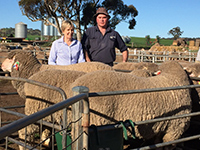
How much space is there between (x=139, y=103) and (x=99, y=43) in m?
1.93

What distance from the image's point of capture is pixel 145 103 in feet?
9.39

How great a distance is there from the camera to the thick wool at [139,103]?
2717 millimetres

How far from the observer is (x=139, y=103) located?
2.84 metres

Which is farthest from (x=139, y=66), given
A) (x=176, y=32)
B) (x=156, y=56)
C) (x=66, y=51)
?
(x=176, y=32)

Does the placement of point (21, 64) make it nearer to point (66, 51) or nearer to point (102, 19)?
point (66, 51)

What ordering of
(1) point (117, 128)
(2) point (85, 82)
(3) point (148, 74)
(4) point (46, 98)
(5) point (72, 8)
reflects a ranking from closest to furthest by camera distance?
(1) point (117, 128), (2) point (85, 82), (4) point (46, 98), (3) point (148, 74), (5) point (72, 8)

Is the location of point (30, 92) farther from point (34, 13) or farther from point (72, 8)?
point (34, 13)

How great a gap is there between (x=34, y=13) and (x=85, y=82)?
2550 cm

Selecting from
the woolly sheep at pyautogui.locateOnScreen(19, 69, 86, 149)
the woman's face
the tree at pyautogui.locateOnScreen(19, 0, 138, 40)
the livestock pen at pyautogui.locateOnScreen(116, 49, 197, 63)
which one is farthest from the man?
the tree at pyautogui.locateOnScreen(19, 0, 138, 40)

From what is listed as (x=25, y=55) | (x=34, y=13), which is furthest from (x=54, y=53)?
(x=34, y=13)

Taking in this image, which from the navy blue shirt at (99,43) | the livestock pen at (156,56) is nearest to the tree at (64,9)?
the livestock pen at (156,56)

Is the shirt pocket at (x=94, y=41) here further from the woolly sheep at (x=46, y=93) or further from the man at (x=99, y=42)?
the woolly sheep at (x=46, y=93)

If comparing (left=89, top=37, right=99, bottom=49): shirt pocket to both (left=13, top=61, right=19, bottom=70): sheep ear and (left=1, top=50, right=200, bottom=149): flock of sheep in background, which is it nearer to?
(left=1, top=50, right=200, bottom=149): flock of sheep in background

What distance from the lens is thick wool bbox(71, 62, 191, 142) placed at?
2.72 m
